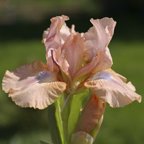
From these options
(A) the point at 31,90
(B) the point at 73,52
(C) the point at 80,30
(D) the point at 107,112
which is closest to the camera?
(A) the point at 31,90

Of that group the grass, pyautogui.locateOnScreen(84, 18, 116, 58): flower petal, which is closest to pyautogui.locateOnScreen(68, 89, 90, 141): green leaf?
pyautogui.locateOnScreen(84, 18, 116, 58): flower petal

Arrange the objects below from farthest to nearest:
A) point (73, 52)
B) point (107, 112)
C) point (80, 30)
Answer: point (80, 30), point (107, 112), point (73, 52)

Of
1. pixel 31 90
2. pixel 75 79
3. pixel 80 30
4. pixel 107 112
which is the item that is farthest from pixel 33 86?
pixel 80 30

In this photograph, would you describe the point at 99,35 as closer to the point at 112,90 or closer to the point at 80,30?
the point at 112,90

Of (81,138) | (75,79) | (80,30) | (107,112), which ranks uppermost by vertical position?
(75,79)

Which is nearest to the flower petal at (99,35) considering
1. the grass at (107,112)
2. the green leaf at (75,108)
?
the green leaf at (75,108)

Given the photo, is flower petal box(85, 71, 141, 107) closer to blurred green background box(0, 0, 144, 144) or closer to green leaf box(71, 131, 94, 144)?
green leaf box(71, 131, 94, 144)
